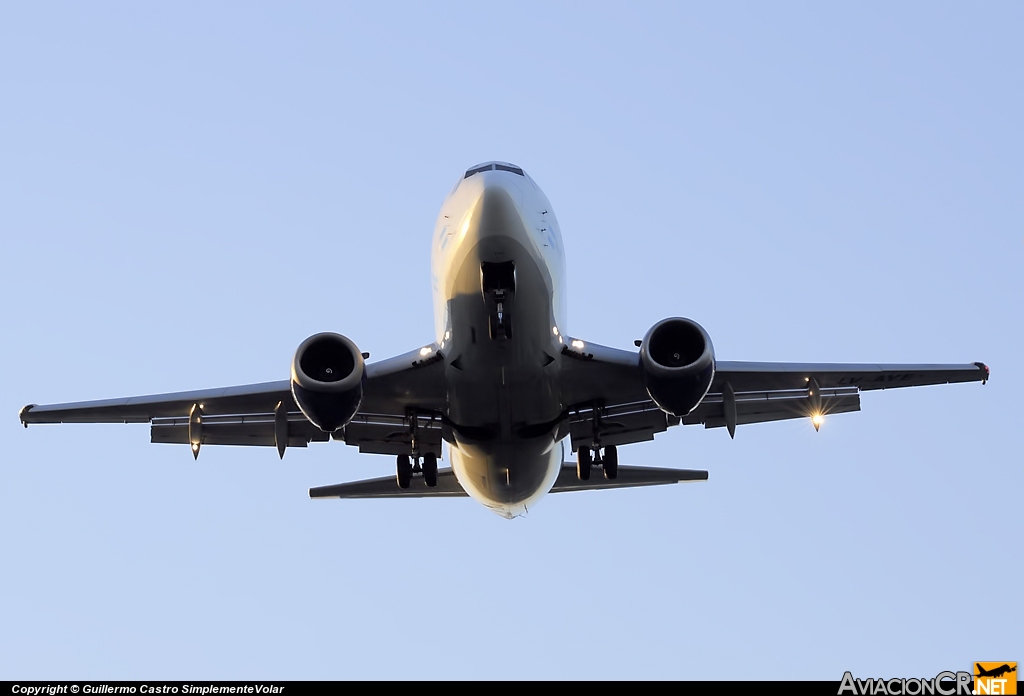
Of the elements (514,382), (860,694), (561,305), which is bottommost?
(860,694)

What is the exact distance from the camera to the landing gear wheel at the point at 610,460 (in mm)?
26750

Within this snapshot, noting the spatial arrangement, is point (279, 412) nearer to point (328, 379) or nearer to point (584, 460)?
point (328, 379)

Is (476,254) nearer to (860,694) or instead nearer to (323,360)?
(323,360)

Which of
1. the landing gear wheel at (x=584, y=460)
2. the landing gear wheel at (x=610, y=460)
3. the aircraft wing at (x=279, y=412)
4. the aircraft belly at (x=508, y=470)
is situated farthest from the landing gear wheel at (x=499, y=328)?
the landing gear wheel at (x=610, y=460)

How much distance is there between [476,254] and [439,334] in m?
2.43

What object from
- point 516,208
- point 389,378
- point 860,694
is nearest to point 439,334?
point 389,378

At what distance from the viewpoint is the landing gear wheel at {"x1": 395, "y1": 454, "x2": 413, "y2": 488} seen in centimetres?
2669

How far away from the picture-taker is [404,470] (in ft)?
87.6

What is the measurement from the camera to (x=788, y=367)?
25047 mm

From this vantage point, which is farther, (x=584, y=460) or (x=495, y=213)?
(x=584, y=460)

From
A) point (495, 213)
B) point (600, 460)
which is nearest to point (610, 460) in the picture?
point (600, 460)

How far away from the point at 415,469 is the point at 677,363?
Answer: 21.0ft

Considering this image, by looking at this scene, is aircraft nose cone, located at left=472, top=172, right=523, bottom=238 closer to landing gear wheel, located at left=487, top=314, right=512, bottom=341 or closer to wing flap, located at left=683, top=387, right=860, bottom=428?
landing gear wheel, located at left=487, top=314, right=512, bottom=341

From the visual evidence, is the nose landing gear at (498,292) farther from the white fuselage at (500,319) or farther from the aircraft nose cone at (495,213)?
the aircraft nose cone at (495,213)
